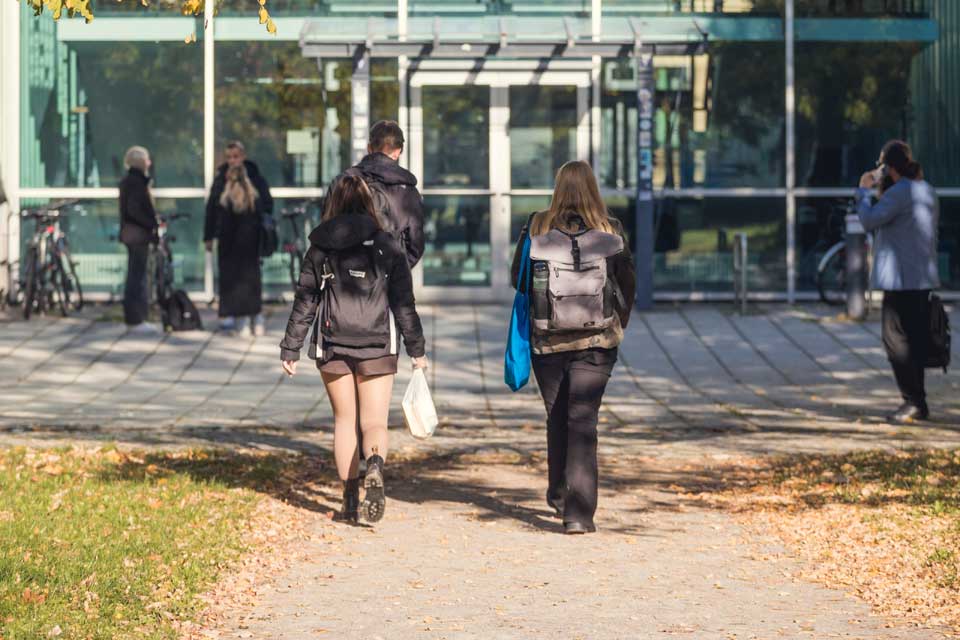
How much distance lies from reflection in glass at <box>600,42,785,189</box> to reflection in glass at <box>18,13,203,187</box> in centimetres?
472

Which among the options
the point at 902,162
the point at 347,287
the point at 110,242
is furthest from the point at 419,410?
the point at 110,242

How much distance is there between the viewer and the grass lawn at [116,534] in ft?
18.5

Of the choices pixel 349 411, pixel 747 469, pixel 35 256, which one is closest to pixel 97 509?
pixel 349 411

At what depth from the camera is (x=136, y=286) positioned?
15.8 meters

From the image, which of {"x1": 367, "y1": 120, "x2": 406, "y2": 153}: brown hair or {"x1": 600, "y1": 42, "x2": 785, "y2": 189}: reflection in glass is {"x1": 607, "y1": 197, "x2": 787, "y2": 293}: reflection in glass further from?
{"x1": 367, "y1": 120, "x2": 406, "y2": 153}: brown hair

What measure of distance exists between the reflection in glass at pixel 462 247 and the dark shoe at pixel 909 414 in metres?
7.96

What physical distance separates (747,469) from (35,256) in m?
9.70

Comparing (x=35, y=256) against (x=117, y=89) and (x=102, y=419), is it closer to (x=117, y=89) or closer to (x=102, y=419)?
(x=117, y=89)

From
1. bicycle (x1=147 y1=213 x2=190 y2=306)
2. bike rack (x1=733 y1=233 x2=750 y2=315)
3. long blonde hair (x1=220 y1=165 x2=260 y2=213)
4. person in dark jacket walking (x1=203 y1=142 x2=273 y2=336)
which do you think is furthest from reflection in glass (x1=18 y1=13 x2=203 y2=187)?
bike rack (x1=733 y1=233 x2=750 y2=315)

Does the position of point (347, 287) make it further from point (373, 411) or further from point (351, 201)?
point (373, 411)

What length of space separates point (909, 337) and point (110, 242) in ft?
33.9

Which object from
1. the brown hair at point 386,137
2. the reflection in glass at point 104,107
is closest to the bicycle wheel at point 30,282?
the reflection in glass at point 104,107

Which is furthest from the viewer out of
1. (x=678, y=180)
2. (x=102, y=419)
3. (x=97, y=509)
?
(x=678, y=180)

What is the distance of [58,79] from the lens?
62.0ft
